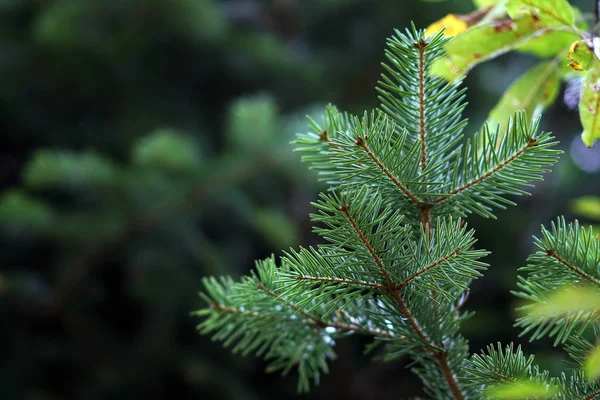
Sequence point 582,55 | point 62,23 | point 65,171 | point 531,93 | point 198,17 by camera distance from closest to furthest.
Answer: point 582,55
point 531,93
point 65,171
point 62,23
point 198,17

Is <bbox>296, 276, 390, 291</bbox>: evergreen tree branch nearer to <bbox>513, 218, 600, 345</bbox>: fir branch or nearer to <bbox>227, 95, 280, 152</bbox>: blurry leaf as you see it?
<bbox>513, 218, 600, 345</bbox>: fir branch

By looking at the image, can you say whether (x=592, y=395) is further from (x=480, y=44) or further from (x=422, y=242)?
(x=480, y=44)

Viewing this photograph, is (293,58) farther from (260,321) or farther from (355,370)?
(260,321)

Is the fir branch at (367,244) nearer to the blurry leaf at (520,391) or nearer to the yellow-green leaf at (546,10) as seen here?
the blurry leaf at (520,391)

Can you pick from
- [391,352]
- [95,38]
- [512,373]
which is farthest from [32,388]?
[512,373]

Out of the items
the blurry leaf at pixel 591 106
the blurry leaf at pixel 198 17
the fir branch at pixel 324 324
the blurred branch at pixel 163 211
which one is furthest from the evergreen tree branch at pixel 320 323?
the blurry leaf at pixel 198 17

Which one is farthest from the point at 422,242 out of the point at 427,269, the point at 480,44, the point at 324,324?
the point at 480,44
